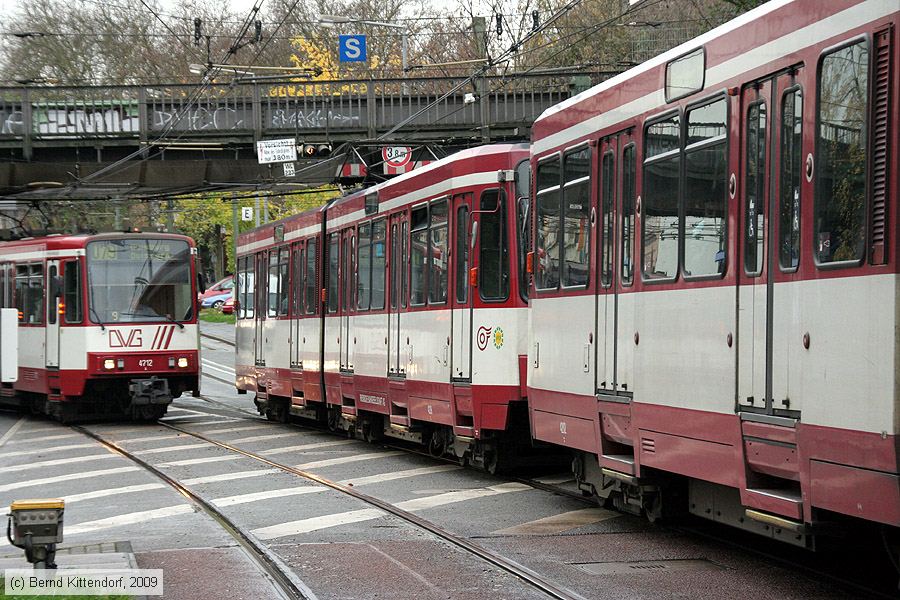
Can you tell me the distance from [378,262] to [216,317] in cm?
4682

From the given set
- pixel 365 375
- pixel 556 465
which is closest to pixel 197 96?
pixel 365 375


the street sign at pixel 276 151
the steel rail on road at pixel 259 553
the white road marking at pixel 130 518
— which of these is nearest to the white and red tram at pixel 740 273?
the steel rail on road at pixel 259 553

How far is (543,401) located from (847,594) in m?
4.37

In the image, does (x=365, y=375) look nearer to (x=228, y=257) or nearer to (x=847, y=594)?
(x=847, y=594)

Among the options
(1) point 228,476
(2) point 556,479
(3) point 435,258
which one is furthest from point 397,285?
(2) point 556,479

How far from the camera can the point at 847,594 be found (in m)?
8.28

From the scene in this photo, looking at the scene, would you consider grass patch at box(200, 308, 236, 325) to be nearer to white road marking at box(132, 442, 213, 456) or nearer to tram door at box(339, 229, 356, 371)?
white road marking at box(132, 442, 213, 456)

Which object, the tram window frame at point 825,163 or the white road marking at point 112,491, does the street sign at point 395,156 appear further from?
the tram window frame at point 825,163

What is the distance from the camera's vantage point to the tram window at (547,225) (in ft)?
39.6

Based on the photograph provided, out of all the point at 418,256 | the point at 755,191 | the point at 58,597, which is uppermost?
the point at 755,191

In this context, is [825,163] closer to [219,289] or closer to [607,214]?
[607,214]

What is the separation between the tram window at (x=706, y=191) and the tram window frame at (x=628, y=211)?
976 millimetres

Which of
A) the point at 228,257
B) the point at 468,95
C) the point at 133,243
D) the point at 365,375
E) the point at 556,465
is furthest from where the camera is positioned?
the point at 228,257

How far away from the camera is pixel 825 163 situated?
23.7 ft
